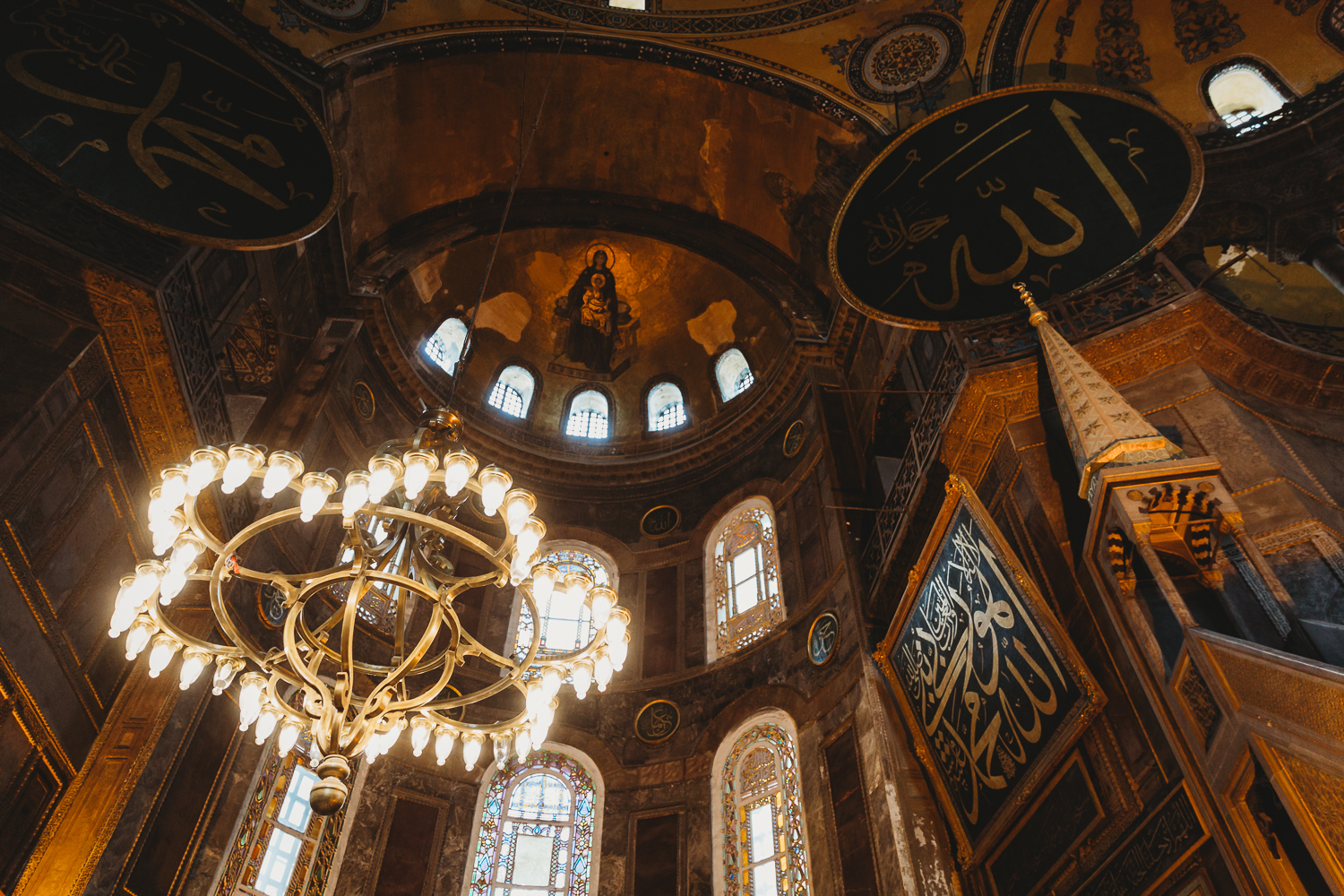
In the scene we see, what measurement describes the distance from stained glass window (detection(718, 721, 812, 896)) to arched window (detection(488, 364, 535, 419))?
605cm

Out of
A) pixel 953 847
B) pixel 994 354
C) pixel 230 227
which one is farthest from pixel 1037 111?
pixel 230 227

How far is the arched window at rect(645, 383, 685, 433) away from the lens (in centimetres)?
1302

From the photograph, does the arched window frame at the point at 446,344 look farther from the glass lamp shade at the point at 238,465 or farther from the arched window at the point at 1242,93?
the arched window at the point at 1242,93

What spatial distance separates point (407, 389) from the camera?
11078mm

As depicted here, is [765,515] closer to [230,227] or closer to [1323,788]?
[230,227]

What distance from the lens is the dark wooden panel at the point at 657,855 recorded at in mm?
7785

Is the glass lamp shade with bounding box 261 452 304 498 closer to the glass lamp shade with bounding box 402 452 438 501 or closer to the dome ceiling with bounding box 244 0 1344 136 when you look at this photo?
the glass lamp shade with bounding box 402 452 438 501

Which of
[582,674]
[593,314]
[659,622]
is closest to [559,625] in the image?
[659,622]

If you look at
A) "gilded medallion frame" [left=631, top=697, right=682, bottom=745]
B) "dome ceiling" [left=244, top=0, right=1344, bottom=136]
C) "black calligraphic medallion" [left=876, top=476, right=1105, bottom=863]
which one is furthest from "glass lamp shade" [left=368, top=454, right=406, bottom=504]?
"dome ceiling" [left=244, top=0, right=1344, bottom=136]

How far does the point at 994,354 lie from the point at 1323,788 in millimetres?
3803

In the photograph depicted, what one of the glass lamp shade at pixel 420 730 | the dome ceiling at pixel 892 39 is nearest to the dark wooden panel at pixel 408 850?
the glass lamp shade at pixel 420 730

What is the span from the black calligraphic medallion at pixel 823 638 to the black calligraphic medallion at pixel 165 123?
5851mm

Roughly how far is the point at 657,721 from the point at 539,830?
5.07 ft

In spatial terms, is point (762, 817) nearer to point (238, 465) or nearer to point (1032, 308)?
point (1032, 308)
